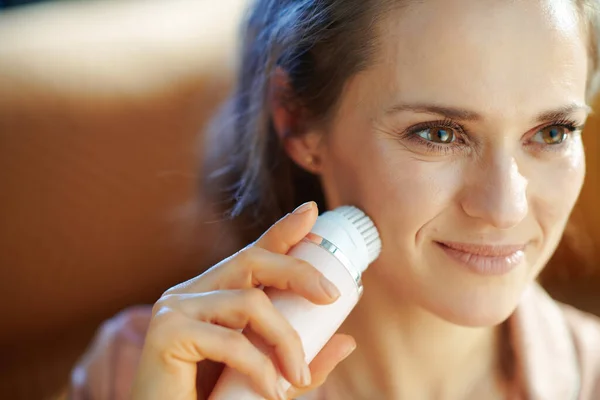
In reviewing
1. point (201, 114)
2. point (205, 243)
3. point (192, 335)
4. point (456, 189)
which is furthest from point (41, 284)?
point (456, 189)

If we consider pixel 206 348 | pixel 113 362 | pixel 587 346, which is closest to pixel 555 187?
pixel 587 346

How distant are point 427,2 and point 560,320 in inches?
18.9

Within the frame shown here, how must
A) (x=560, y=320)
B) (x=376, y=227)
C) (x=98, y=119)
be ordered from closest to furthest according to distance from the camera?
(x=376, y=227) < (x=560, y=320) < (x=98, y=119)

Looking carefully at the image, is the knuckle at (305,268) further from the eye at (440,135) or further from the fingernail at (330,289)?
the eye at (440,135)

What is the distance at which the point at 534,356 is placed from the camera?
944 mm

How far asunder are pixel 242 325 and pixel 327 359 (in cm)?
9

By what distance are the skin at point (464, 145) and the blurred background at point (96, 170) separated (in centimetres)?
43

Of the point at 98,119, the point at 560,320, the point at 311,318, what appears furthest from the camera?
the point at 98,119

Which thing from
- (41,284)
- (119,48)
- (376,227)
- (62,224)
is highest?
(119,48)

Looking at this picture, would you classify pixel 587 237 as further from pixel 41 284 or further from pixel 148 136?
pixel 41 284

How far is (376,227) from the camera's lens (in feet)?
2.63

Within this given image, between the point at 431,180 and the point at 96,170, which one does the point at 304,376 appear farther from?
the point at 96,170

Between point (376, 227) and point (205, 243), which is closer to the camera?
point (376, 227)

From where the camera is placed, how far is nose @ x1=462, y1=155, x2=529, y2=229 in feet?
2.39
